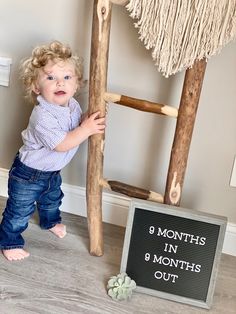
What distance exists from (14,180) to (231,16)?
0.83 metres

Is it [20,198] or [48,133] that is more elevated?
[48,133]

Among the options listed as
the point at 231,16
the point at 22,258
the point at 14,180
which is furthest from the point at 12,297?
the point at 231,16

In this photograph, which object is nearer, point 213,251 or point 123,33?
point 213,251

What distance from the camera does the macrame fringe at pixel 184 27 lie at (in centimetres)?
141

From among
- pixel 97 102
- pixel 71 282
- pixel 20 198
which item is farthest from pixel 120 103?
pixel 71 282

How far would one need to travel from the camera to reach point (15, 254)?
5.47ft

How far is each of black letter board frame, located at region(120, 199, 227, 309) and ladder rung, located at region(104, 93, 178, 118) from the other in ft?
0.88

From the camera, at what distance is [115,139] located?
1.82 m

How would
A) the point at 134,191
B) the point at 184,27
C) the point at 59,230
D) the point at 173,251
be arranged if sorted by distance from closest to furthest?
1. the point at 184,27
2. the point at 173,251
3. the point at 134,191
4. the point at 59,230

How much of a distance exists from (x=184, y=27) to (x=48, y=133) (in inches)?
19.7

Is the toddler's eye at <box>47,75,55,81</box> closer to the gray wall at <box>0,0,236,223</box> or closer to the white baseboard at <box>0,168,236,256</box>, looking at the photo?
the gray wall at <box>0,0,236,223</box>

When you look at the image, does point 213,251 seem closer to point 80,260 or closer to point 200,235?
point 200,235

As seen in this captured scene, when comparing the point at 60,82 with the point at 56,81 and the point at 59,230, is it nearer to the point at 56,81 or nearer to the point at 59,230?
the point at 56,81

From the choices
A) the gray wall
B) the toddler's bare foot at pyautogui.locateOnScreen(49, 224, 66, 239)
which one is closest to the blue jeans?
the toddler's bare foot at pyautogui.locateOnScreen(49, 224, 66, 239)
